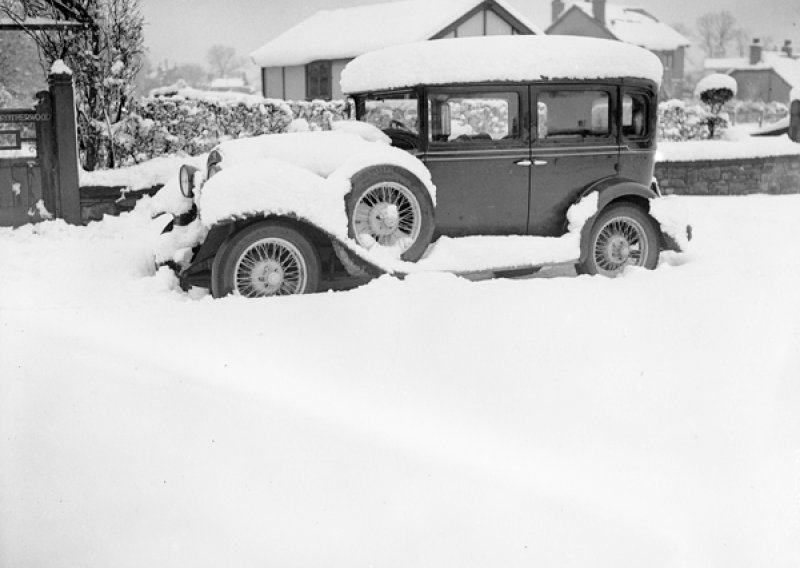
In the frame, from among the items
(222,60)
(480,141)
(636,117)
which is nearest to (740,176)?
(636,117)

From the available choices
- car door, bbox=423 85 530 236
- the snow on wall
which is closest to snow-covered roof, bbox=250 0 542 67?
car door, bbox=423 85 530 236

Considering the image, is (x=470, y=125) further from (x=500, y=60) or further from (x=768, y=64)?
(x=768, y=64)

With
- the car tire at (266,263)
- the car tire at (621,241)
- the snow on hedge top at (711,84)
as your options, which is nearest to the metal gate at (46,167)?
the car tire at (266,263)

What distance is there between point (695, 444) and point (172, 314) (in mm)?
2397

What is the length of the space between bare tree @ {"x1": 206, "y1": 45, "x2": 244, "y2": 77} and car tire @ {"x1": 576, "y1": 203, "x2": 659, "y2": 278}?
2.72 meters

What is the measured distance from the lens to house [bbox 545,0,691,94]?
14.7 ft

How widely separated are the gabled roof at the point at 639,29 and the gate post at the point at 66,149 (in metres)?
4.90

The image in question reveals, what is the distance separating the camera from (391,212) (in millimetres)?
4648

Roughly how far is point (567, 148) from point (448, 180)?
0.88 metres

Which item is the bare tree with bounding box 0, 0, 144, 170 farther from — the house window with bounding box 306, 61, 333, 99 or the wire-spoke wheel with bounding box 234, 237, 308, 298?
Answer: the house window with bounding box 306, 61, 333, 99

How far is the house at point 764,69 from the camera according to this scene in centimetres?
416

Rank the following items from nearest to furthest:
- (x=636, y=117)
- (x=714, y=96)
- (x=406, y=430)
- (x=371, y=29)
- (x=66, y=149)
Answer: (x=406, y=430) → (x=636, y=117) → (x=371, y=29) → (x=66, y=149) → (x=714, y=96)

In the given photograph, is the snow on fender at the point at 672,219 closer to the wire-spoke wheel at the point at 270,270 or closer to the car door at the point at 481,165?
the car door at the point at 481,165

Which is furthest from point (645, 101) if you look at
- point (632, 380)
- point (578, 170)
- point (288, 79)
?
point (288, 79)
